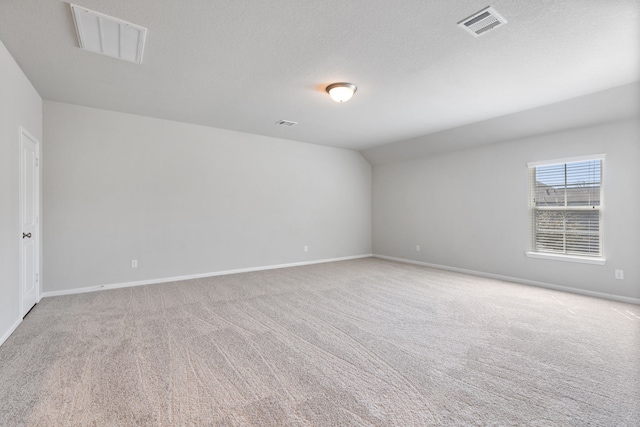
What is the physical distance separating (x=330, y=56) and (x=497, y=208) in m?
4.07

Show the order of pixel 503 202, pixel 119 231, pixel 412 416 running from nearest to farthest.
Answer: pixel 412 416
pixel 119 231
pixel 503 202

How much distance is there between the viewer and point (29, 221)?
3.42 metres

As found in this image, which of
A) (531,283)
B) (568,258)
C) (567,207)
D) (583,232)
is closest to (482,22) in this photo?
(567,207)

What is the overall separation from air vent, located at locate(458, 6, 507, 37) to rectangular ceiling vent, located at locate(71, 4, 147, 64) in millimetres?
2566

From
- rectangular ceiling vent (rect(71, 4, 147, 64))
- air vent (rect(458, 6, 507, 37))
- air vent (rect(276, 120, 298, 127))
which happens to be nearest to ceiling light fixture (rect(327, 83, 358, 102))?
air vent (rect(458, 6, 507, 37))

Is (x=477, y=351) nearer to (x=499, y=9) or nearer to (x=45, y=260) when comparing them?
(x=499, y=9)

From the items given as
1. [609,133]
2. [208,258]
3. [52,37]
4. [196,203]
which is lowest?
[208,258]

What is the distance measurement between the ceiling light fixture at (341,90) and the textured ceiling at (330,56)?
79 mm

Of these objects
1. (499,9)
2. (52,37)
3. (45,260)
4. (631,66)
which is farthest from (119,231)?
(631,66)

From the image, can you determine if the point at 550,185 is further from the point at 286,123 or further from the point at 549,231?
the point at 286,123

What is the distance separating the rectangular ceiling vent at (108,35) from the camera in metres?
2.21

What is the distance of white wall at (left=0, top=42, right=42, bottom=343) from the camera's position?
2.57 meters

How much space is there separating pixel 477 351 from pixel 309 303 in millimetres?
1945

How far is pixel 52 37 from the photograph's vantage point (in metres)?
2.47
